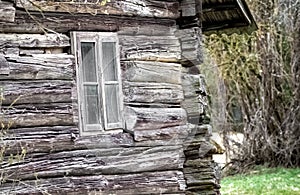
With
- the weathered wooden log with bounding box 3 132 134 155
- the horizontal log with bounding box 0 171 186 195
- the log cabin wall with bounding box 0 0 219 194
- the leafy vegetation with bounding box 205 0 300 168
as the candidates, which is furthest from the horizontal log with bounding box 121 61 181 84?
the leafy vegetation with bounding box 205 0 300 168

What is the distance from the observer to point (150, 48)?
6938 millimetres

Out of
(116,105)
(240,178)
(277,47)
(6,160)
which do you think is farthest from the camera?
(277,47)

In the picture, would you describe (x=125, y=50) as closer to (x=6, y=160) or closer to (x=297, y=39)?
(x=6, y=160)

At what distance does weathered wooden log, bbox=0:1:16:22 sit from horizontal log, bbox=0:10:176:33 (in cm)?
9

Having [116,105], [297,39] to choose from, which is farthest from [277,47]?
[116,105]

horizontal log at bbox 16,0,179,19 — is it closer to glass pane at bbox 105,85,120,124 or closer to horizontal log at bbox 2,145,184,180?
glass pane at bbox 105,85,120,124

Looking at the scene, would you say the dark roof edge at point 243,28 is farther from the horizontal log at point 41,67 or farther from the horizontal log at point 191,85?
the horizontal log at point 41,67

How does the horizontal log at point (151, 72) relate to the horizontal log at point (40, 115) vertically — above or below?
above

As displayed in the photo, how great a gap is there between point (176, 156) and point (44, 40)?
1934 mm

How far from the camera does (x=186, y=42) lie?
7273 mm

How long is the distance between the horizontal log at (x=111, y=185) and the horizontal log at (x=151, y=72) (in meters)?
1.00

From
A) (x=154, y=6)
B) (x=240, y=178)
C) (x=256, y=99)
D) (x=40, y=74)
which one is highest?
(x=154, y=6)

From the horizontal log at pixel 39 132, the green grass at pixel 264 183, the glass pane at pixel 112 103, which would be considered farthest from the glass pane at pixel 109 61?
the green grass at pixel 264 183

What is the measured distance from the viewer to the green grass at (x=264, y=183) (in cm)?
1132
